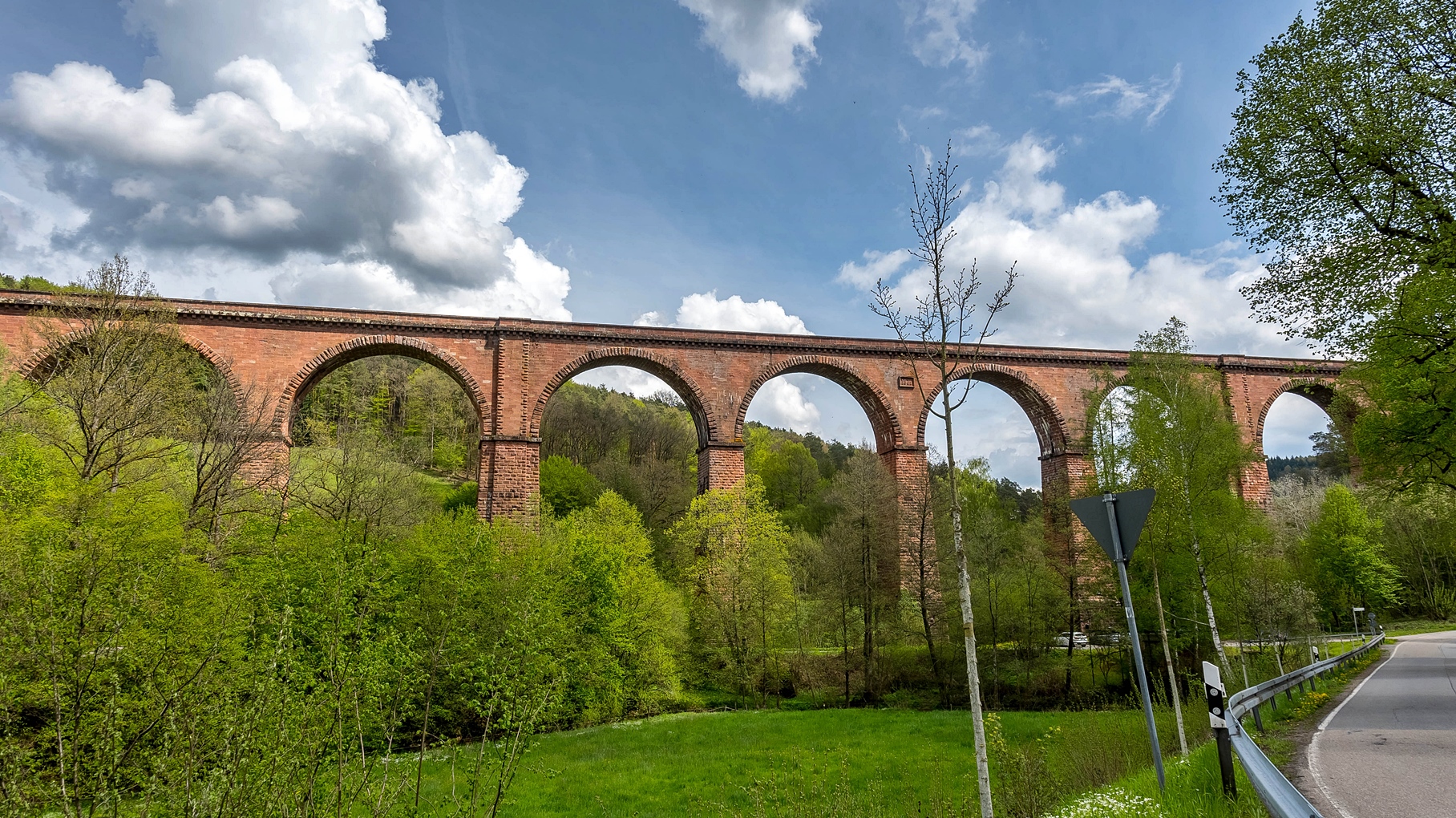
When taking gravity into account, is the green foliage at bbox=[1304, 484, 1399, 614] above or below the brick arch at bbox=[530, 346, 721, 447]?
below

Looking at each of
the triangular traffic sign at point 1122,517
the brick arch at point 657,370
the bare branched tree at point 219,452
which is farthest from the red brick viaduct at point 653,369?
the triangular traffic sign at point 1122,517

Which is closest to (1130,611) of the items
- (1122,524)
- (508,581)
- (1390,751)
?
(1122,524)

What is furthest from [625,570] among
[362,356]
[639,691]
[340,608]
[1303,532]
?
[1303,532]

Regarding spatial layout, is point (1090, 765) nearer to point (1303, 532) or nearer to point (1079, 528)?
point (1079, 528)

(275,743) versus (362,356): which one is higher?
(362,356)

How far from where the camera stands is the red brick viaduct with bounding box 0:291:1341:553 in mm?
19828

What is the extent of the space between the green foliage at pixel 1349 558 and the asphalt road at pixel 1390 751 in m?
24.2

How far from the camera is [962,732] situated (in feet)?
51.4

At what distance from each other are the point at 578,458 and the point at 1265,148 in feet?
136

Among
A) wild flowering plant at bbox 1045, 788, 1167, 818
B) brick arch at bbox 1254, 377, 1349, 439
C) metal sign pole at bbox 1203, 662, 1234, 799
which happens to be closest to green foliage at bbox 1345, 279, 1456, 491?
metal sign pole at bbox 1203, 662, 1234, 799

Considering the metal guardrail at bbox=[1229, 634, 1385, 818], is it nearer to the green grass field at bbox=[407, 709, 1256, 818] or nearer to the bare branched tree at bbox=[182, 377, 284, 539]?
the green grass field at bbox=[407, 709, 1256, 818]

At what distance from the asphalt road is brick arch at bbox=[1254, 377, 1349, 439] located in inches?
600

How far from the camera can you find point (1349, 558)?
33156 mm

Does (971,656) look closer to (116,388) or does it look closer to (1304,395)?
(116,388)
